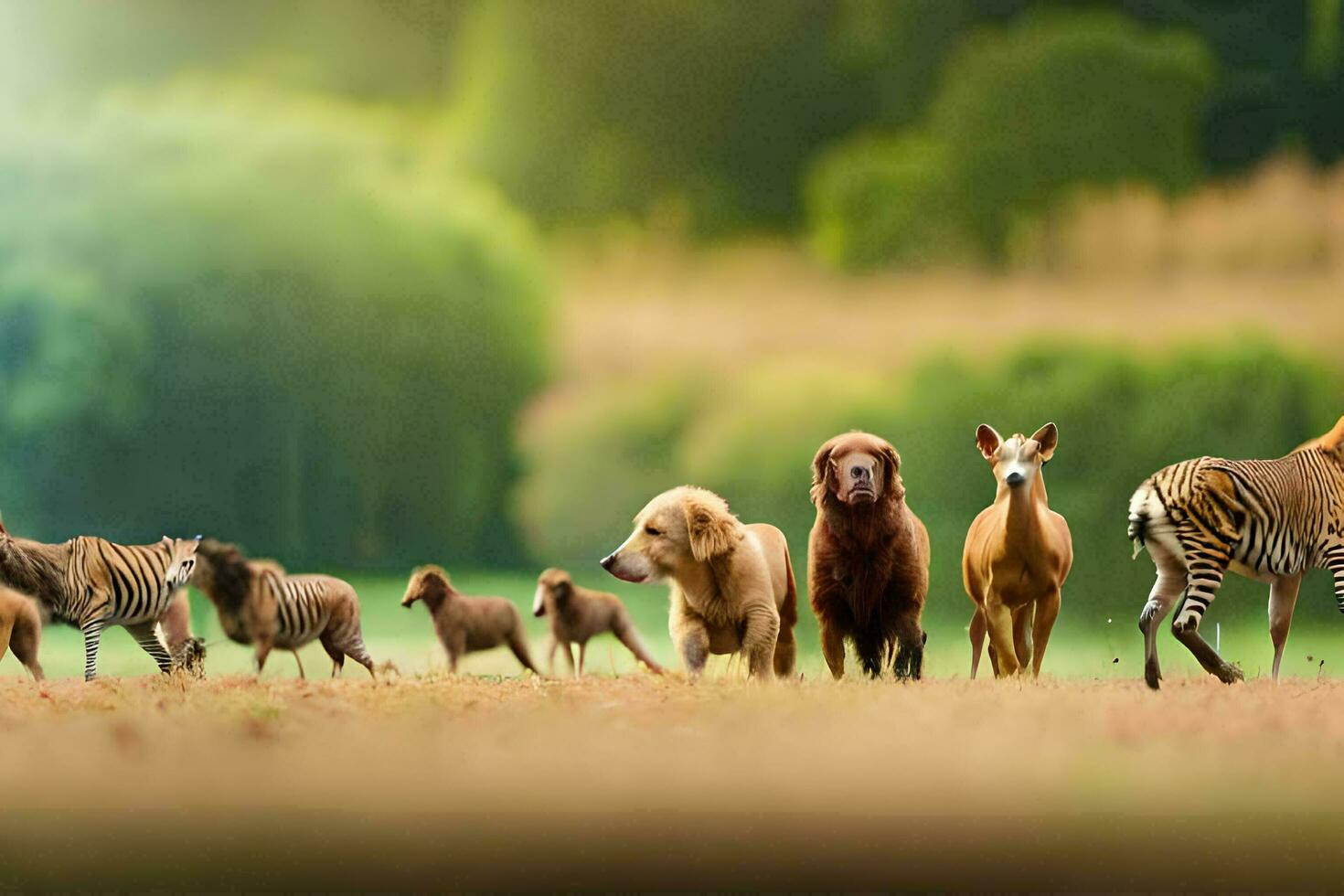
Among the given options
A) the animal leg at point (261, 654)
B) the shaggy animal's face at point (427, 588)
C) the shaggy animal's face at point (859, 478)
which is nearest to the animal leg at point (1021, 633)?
the shaggy animal's face at point (859, 478)

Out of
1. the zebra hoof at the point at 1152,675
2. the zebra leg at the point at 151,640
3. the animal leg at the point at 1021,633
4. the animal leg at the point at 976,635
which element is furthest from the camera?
the zebra leg at the point at 151,640

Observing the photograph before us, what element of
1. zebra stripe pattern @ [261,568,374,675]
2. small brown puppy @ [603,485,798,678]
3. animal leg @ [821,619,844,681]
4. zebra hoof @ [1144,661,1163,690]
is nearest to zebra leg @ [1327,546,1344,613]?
zebra hoof @ [1144,661,1163,690]

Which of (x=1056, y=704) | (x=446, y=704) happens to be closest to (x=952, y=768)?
(x=1056, y=704)

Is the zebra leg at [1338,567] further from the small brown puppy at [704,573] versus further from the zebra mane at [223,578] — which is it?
the zebra mane at [223,578]

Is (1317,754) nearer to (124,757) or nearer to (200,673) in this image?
(124,757)

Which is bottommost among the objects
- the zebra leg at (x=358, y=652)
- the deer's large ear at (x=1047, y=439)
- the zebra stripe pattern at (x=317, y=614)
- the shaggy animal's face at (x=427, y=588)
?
→ the zebra leg at (x=358, y=652)

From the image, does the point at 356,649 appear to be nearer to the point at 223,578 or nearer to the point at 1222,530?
the point at 223,578

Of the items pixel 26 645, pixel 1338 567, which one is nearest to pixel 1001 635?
pixel 1338 567

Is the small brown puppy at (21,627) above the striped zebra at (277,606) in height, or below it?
below

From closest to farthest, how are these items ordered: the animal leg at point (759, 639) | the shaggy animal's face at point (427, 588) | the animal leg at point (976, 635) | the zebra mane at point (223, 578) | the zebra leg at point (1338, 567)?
the animal leg at point (759, 639), the zebra leg at point (1338, 567), the zebra mane at point (223, 578), the animal leg at point (976, 635), the shaggy animal's face at point (427, 588)

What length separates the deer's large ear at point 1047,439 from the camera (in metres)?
8.05

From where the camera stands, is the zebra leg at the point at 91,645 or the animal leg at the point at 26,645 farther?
the zebra leg at the point at 91,645

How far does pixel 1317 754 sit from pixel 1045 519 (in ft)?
6.90

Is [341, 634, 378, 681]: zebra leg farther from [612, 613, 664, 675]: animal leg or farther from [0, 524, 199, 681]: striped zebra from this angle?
[612, 613, 664, 675]: animal leg
